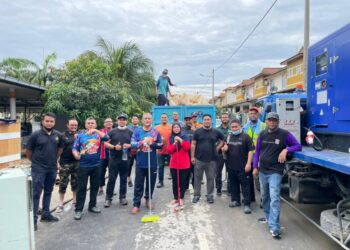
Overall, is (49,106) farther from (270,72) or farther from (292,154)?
(270,72)

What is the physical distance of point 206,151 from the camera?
24.0ft

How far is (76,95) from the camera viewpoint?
47.3 feet

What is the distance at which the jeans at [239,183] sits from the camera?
6.87 m

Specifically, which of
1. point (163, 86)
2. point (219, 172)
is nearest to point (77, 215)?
point (219, 172)

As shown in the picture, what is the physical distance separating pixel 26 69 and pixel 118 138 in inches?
878

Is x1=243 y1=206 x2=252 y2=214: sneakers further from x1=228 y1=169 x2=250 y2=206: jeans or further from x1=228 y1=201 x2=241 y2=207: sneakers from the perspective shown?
x1=228 y1=201 x2=241 y2=207: sneakers

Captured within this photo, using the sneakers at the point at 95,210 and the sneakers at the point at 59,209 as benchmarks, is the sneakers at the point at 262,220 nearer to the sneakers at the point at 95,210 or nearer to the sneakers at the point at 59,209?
the sneakers at the point at 95,210

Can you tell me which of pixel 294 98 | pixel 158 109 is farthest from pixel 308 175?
pixel 158 109

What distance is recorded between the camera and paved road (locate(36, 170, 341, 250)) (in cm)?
502

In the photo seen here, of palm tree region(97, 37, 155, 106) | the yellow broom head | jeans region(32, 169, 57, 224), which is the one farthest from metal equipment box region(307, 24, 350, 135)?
palm tree region(97, 37, 155, 106)

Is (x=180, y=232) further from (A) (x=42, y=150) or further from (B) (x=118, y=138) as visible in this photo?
(A) (x=42, y=150)

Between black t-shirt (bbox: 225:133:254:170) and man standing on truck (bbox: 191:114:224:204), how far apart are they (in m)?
0.35

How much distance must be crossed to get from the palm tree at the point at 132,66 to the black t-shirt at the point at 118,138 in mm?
12429

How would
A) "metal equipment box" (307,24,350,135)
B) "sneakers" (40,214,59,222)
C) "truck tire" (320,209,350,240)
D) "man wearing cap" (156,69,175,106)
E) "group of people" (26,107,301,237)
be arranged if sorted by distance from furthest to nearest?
"man wearing cap" (156,69,175,106) < "sneakers" (40,214,59,222) < "group of people" (26,107,301,237) < "metal equipment box" (307,24,350,135) < "truck tire" (320,209,350,240)
